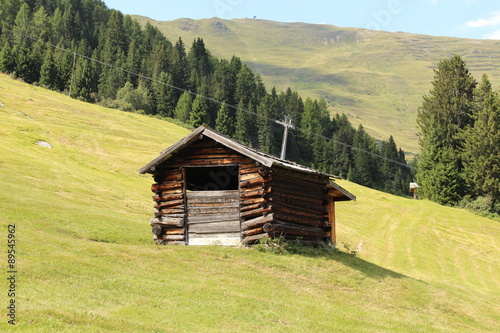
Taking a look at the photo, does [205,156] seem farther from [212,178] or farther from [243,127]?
[243,127]

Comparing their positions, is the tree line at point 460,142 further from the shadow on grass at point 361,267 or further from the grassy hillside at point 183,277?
the shadow on grass at point 361,267

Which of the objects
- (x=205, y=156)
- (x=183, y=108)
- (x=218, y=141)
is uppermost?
(x=218, y=141)

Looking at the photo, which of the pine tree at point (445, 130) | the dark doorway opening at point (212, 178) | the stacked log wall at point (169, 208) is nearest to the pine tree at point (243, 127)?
the pine tree at point (445, 130)

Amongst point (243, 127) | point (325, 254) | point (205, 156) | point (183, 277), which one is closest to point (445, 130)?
point (243, 127)

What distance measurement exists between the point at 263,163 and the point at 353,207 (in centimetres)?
4176

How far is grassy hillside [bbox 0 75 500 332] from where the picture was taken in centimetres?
1302

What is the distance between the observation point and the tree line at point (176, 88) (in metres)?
118

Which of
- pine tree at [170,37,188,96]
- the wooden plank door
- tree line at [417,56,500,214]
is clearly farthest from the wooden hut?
pine tree at [170,37,188,96]

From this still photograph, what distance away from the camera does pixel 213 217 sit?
23141 mm

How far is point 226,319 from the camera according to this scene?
13703 mm

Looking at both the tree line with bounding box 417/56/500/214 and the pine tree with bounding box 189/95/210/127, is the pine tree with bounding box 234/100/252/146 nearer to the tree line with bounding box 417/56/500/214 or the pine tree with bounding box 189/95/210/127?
the pine tree with bounding box 189/95/210/127

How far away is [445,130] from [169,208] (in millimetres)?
69122

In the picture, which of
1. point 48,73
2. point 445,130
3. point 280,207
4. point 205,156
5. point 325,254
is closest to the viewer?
point 280,207

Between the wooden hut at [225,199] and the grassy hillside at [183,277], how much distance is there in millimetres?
1285
